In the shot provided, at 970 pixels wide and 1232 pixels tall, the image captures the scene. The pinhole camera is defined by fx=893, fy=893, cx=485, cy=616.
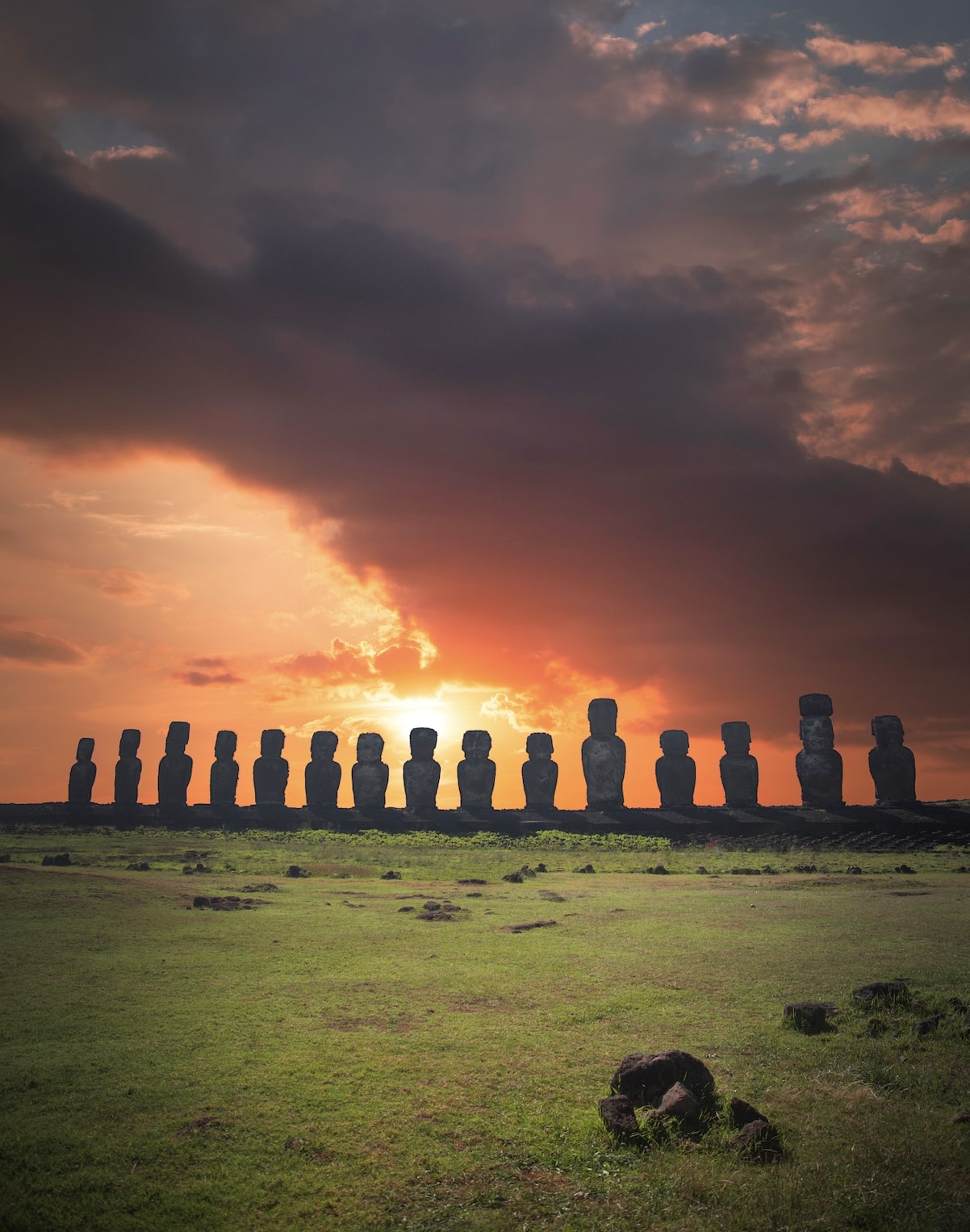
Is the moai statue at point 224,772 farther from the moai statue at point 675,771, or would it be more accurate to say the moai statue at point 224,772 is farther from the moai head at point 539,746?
the moai statue at point 675,771

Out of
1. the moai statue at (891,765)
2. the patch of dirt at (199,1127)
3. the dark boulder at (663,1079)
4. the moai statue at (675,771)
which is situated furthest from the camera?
the moai statue at (675,771)

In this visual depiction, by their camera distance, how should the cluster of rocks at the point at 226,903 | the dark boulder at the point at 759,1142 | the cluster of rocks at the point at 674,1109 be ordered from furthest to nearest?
the cluster of rocks at the point at 226,903 < the cluster of rocks at the point at 674,1109 < the dark boulder at the point at 759,1142

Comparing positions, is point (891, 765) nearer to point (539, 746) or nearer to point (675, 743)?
point (675, 743)

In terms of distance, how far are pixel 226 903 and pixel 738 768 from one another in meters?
35.0

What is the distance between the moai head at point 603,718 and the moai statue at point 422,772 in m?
8.95

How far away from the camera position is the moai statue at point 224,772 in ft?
175

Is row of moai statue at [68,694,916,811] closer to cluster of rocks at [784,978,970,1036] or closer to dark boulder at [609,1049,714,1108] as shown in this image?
cluster of rocks at [784,978,970,1036]

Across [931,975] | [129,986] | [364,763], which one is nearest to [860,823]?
[364,763]

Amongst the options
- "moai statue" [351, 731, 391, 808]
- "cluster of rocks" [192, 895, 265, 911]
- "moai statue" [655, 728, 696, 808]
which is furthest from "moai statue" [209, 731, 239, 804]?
"cluster of rocks" [192, 895, 265, 911]

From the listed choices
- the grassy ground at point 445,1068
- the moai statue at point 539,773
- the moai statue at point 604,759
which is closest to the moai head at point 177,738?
the moai statue at point 539,773

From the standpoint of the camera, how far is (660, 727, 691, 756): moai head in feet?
155

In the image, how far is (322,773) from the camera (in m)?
52.4

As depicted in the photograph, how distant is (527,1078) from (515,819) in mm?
38107

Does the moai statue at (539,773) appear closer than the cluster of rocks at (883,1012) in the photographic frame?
No
